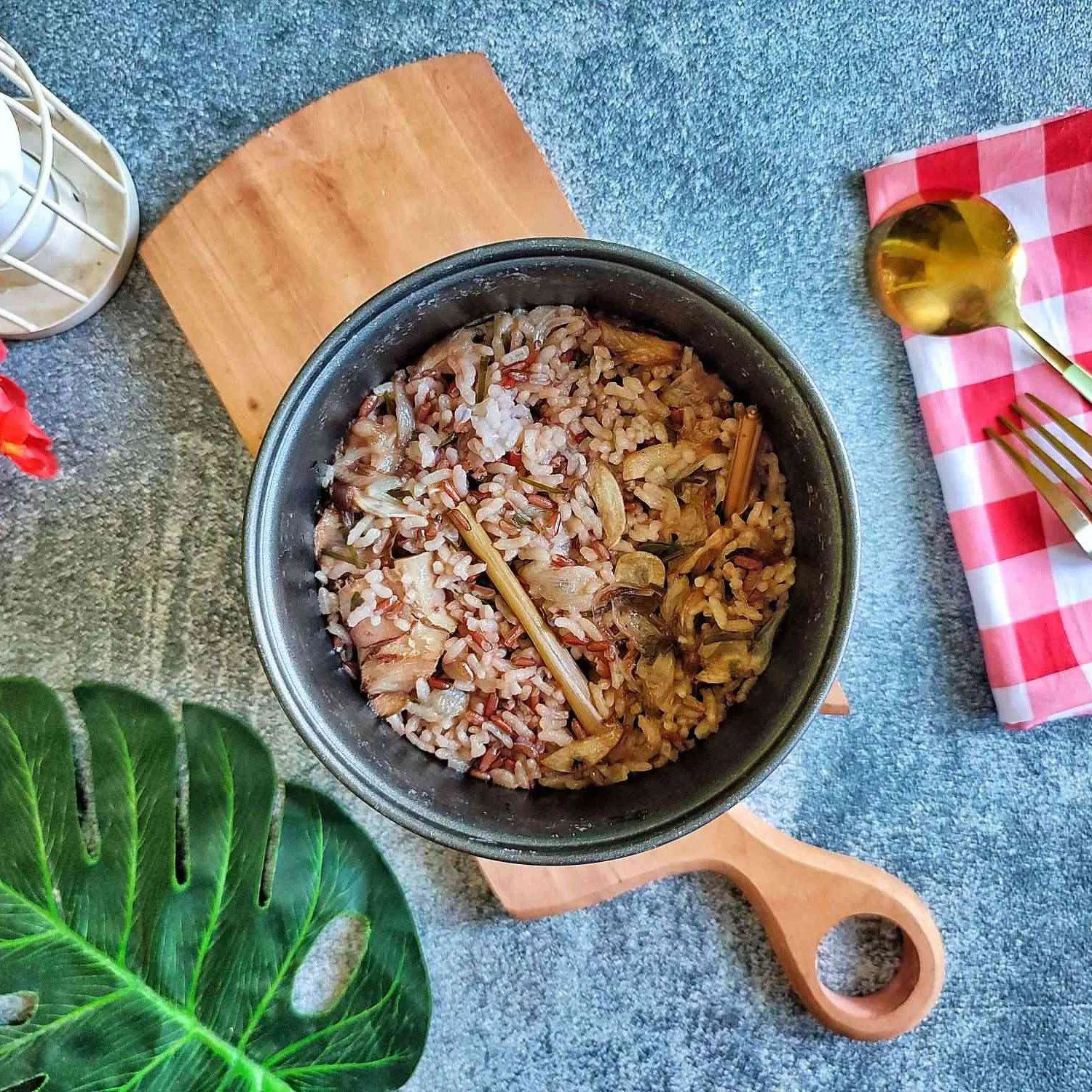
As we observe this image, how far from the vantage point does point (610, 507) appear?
1065 millimetres

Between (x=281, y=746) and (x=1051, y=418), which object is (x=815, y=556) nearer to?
(x=1051, y=418)

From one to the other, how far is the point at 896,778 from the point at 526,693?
569mm

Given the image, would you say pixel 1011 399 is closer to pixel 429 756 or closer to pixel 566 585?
pixel 566 585


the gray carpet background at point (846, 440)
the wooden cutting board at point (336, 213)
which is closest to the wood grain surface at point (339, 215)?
the wooden cutting board at point (336, 213)

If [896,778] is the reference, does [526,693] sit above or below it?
above

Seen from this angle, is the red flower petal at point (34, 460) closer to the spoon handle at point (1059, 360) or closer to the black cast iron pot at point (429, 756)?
the black cast iron pot at point (429, 756)

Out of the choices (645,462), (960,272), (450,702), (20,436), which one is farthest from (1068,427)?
(20,436)

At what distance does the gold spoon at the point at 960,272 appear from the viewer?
1.22m

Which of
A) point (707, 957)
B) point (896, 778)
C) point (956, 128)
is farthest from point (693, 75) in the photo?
point (707, 957)

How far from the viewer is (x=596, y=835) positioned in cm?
95

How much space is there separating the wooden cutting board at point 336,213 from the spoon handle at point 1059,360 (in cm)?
51

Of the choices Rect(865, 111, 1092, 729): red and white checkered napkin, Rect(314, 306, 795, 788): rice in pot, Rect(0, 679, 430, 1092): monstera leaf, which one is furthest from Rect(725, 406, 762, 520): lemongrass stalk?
Rect(0, 679, 430, 1092): monstera leaf

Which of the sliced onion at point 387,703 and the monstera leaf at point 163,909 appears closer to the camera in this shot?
the sliced onion at point 387,703

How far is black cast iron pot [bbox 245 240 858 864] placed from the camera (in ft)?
3.03
